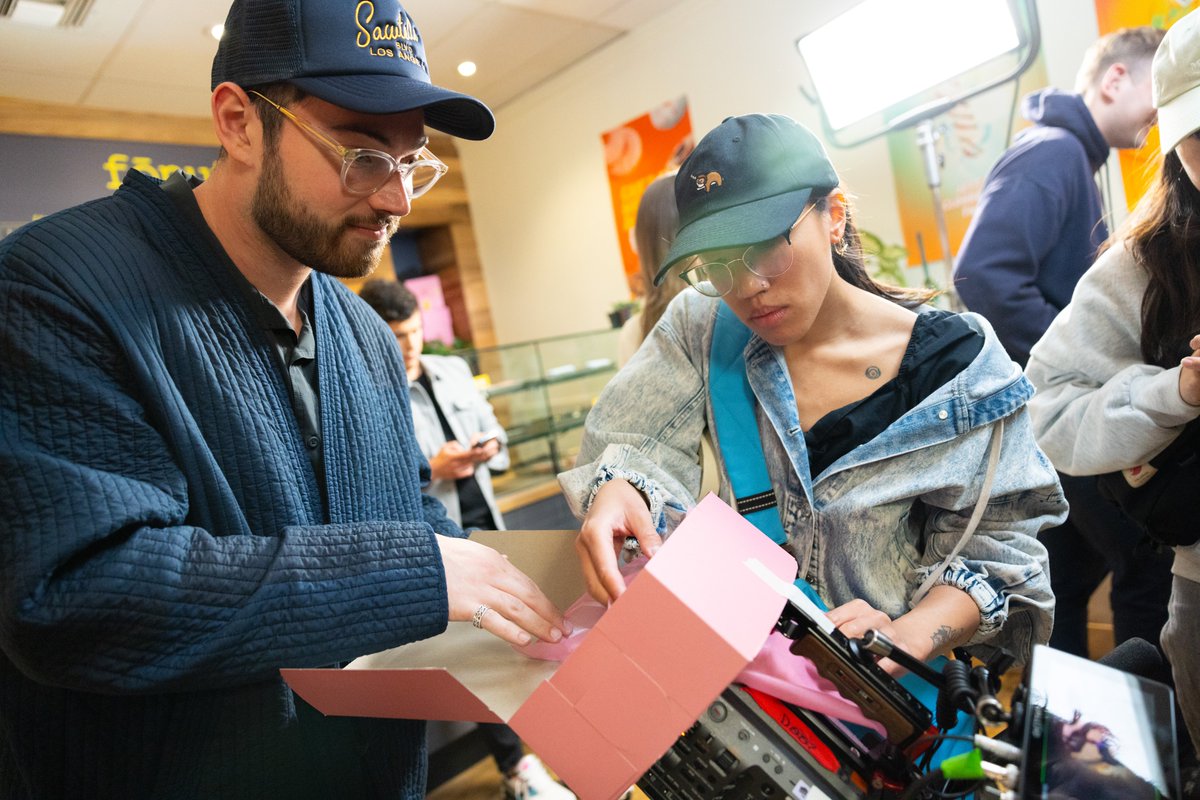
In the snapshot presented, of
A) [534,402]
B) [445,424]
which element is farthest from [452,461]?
[534,402]

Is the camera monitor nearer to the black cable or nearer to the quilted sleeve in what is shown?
the black cable

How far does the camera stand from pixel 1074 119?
227cm

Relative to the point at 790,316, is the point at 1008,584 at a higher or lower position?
lower

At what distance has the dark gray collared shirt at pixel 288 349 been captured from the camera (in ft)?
3.32

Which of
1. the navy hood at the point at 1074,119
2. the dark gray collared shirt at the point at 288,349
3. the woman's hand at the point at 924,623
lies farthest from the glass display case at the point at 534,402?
the woman's hand at the point at 924,623

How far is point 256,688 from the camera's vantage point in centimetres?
93

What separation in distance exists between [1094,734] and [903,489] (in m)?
0.36

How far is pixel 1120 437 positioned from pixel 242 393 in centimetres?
122

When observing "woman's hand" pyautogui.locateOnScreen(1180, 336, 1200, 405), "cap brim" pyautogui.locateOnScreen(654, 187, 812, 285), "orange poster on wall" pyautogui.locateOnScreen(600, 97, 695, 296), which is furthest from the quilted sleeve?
"orange poster on wall" pyautogui.locateOnScreen(600, 97, 695, 296)

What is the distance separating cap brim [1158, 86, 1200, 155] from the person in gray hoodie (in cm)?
101

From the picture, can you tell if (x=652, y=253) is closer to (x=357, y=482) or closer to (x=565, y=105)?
(x=357, y=482)

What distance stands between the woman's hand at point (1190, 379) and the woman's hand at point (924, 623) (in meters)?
0.47

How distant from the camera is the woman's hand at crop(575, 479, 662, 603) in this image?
819 mm

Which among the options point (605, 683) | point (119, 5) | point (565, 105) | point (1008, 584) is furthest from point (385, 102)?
point (565, 105)
